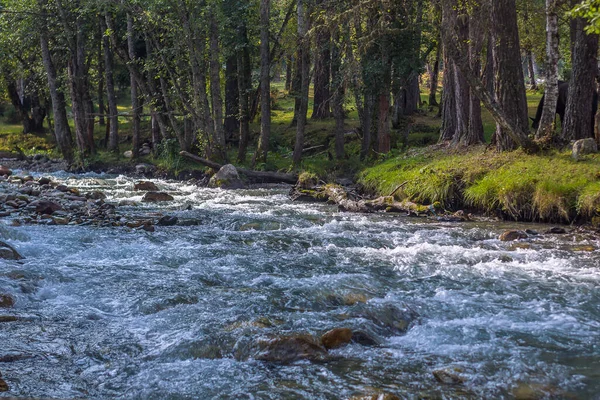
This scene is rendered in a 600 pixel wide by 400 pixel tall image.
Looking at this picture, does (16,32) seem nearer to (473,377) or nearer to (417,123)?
(417,123)

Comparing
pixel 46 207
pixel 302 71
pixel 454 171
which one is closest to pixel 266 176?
pixel 302 71

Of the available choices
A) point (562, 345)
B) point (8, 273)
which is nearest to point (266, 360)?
point (562, 345)

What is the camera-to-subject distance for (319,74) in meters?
25.9

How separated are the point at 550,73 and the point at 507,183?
3088 millimetres

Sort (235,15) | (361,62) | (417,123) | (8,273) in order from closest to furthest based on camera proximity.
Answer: (8,273) < (361,62) < (235,15) < (417,123)

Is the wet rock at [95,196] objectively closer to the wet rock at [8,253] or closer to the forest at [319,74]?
the forest at [319,74]

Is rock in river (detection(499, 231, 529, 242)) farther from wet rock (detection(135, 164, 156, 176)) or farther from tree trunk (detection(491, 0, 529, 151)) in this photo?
wet rock (detection(135, 164, 156, 176))

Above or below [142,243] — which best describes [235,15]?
above

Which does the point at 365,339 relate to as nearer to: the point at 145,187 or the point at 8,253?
the point at 8,253

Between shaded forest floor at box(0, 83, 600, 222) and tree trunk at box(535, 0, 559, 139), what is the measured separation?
93 cm

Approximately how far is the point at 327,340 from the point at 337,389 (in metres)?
1.09

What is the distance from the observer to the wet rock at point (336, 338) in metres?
6.80

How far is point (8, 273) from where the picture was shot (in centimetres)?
930

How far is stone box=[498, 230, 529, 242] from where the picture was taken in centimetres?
1228
